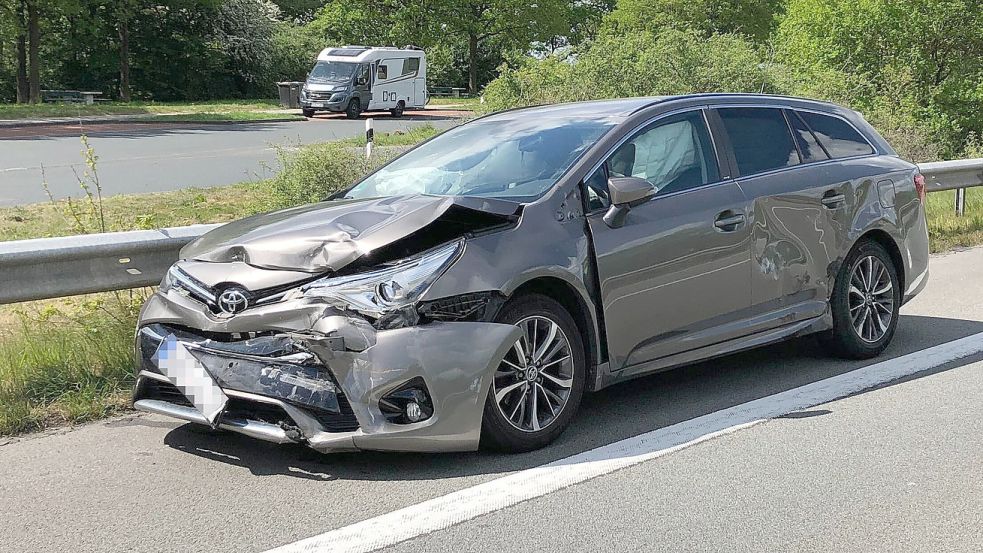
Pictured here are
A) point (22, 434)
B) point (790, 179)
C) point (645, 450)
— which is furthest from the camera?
point (790, 179)

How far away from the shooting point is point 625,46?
56.2 feet

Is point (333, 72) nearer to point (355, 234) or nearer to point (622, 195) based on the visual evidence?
point (622, 195)

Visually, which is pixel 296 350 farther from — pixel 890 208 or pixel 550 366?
pixel 890 208

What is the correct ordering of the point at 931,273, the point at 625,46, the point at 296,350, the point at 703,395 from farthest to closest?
the point at 625,46
the point at 931,273
the point at 703,395
the point at 296,350

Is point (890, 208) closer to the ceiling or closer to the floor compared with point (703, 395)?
closer to the ceiling

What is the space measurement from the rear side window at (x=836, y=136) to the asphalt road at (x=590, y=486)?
1740 millimetres

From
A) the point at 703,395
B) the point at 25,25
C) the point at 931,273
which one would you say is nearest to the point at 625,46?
the point at 931,273

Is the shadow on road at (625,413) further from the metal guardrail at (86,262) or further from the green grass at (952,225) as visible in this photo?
the green grass at (952,225)

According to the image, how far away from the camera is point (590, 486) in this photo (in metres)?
4.36

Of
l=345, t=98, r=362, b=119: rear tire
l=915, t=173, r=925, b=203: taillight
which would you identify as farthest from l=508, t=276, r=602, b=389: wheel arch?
l=345, t=98, r=362, b=119: rear tire

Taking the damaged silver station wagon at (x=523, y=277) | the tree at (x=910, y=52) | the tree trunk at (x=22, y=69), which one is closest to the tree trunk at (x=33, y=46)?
the tree trunk at (x=22, y=69)

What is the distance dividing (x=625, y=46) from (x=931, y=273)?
27.2 feet

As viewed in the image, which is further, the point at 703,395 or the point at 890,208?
the point at 890,208

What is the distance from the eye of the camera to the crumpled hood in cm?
450
